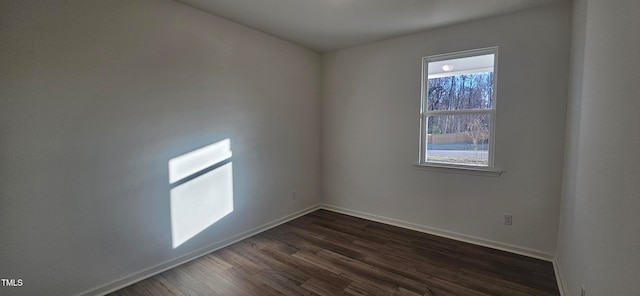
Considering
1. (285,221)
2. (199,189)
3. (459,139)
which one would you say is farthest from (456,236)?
(199,189)

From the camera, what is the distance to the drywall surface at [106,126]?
1.67 m

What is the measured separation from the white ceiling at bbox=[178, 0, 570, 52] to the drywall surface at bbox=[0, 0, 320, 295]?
11.2 inches

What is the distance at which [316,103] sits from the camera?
162 inches

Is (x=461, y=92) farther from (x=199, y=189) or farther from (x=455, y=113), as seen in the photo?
(x=199, y=189)

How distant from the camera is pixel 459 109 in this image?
3021 mm

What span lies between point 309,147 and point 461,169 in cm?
215

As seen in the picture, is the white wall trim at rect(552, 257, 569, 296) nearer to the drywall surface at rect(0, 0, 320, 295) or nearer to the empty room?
the empty room

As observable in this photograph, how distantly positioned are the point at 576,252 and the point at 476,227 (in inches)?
47.1

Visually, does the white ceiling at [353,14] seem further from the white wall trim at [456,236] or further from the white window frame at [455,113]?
the white wall trim at [456,236]

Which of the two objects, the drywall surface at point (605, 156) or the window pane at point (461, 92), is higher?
the window pane at point (461, 92)

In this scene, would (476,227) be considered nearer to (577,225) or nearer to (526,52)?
(577,225)

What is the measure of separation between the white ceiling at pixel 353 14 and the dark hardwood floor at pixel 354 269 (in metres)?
2.53

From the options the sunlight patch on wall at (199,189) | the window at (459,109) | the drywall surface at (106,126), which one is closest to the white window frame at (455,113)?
the window at (459,109)

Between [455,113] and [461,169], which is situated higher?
[455,113]
